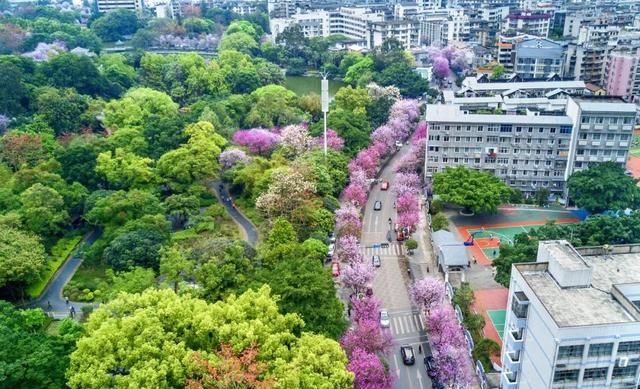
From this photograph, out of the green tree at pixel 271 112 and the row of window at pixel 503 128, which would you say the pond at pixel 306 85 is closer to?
the green tree at pixel 271 112

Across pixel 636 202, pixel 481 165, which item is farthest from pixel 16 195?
pixel 636 202

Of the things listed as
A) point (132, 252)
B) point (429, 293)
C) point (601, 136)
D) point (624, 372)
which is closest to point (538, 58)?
point (601, 136)

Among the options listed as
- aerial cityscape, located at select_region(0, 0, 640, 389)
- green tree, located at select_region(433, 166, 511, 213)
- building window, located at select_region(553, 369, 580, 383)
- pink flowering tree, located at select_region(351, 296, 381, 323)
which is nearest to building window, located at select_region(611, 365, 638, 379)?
aerial cityscape, located at select_region(0, 0, 640, 389)

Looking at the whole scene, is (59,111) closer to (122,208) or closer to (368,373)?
(122,208)

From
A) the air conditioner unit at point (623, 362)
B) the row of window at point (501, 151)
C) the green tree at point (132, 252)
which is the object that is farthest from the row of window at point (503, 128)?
the air conditioner unit at point (623, 362)

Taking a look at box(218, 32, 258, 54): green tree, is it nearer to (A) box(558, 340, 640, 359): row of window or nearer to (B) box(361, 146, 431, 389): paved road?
(B) box(361, 146, 431, 389): paved road
